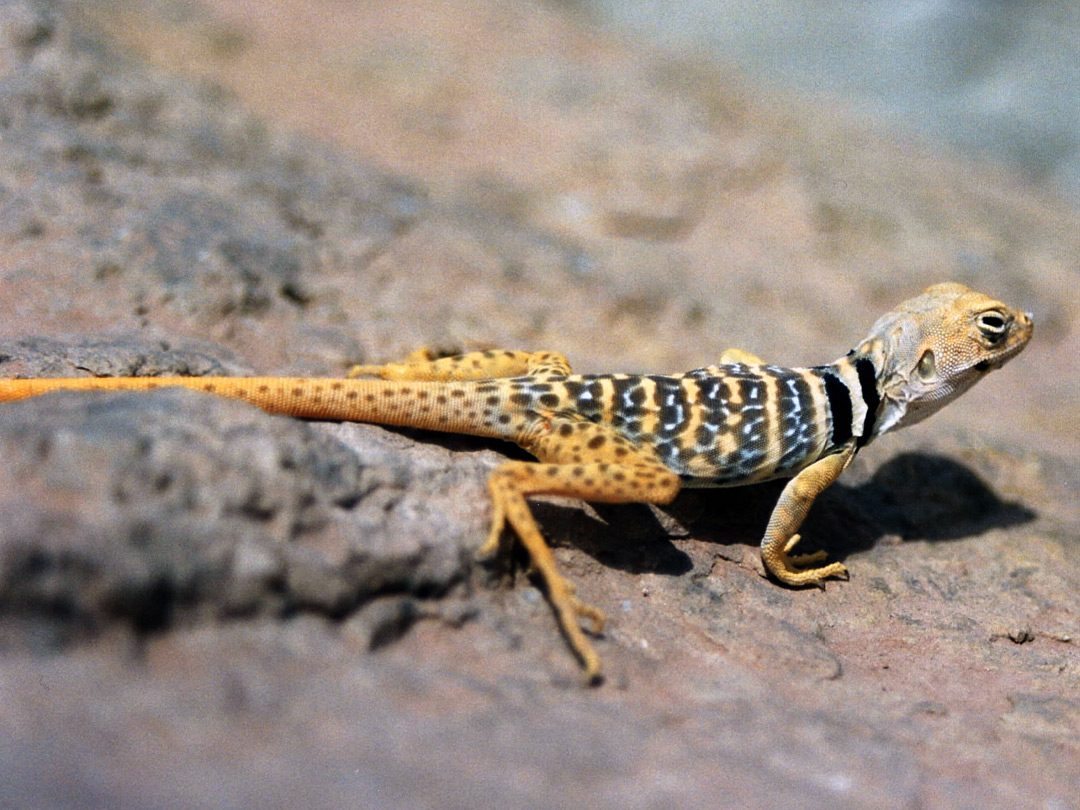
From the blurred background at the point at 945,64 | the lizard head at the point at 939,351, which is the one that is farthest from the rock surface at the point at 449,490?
the blurred background at the point at 945,64

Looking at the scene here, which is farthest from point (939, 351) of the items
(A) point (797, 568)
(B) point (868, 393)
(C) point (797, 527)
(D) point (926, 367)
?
(A) point (797, 568)

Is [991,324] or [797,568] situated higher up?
[991,324]

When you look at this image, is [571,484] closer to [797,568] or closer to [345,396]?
[345,396]

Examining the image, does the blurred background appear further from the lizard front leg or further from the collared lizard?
the lizard front leg

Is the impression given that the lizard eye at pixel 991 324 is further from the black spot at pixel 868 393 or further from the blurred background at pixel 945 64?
the blurred background at pixel 945 64

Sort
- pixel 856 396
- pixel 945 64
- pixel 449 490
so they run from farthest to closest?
1. pixel 945 64
2. pixel 856 396
3. pixel 449 490

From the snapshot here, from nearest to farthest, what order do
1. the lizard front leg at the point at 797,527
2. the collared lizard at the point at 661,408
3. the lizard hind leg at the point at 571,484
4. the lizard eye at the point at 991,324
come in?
the lizard hind leg at the point at 571,484 → the collared lizard at the point at 661,408 → the lizard front leg at the point at 797,527 → the lizard eye at the point at 991,324
